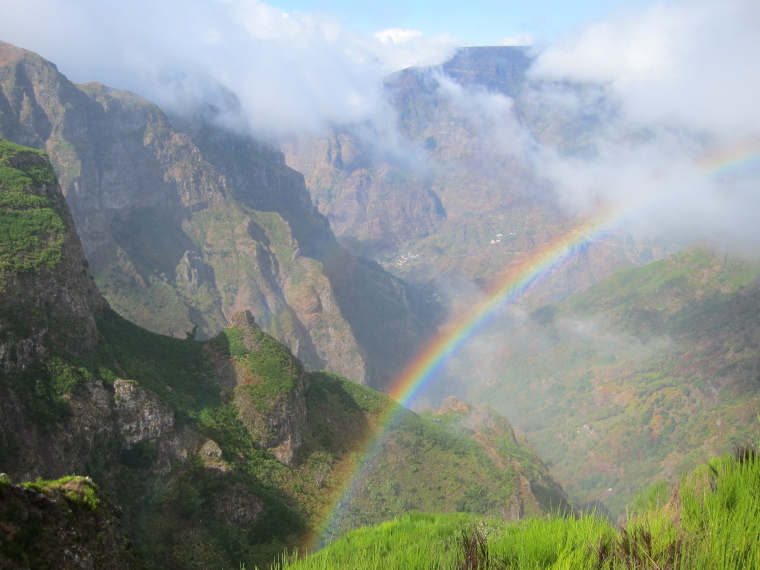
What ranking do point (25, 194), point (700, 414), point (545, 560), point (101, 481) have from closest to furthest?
point (545, 560) → point (101, 481) → point (25, 194) → point (700, 414)

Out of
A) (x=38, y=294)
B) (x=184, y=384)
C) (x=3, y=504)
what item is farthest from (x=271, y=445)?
(x=3, y=504)

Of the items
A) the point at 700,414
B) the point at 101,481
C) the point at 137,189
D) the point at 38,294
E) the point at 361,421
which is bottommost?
the point at 700,414

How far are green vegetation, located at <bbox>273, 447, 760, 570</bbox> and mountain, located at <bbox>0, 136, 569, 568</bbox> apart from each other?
20639mm

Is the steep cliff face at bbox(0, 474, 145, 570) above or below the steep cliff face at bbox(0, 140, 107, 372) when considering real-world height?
below

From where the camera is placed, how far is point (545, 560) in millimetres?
7480

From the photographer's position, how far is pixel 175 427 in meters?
47.4

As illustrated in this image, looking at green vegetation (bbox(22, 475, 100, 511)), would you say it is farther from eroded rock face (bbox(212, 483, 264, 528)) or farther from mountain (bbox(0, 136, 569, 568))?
Result: eroded rock face (bbox(212, 483, 264, 528))

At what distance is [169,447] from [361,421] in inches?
1408

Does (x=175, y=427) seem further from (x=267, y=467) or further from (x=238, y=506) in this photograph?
(x=267, y=467)

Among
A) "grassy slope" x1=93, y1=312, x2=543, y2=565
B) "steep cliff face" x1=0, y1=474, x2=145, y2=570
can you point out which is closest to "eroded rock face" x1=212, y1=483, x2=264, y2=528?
"grassy slope" x1=93, y1=312, x2=543, y2=565

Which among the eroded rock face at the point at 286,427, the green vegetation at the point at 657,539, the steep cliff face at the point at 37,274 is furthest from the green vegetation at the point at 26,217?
the green vegetation at the point at 657,539

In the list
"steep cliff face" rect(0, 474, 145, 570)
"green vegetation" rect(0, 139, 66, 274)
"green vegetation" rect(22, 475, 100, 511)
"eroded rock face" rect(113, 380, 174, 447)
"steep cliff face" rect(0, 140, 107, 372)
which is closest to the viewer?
"steep cliff face" rect(0, 474, 145, 570)

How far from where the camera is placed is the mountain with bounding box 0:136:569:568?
38125 millimetres

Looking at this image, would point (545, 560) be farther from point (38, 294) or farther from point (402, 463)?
point (402, 463)
